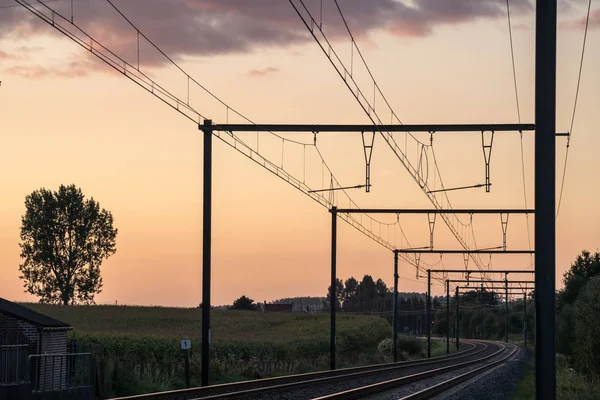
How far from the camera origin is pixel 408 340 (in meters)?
102

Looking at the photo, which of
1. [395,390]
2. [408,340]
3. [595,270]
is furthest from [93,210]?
[395,390]

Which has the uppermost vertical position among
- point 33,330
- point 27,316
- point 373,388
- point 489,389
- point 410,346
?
point 27,316

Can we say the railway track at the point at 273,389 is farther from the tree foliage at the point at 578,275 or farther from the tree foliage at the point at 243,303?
the tree foliage at the point at 243,303

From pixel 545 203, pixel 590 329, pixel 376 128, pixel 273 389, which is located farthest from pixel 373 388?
pixel 545 203

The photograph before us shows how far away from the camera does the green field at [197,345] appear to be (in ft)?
126

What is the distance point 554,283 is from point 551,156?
1.98 metres

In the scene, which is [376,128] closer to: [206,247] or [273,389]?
[206,247]

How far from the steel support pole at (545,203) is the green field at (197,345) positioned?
65.5 ft

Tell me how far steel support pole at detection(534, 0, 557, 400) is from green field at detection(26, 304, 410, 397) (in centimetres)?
1995

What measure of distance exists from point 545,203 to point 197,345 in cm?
4148

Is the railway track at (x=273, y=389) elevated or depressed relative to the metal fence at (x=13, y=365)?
depressed

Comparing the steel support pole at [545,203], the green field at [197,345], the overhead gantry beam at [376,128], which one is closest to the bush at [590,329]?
the green field at [197,345]

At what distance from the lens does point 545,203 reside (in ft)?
50.7

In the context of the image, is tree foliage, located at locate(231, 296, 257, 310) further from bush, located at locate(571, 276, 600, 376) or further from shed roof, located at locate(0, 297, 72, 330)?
shed roof, located at locate(0, 297, 72, 330)
